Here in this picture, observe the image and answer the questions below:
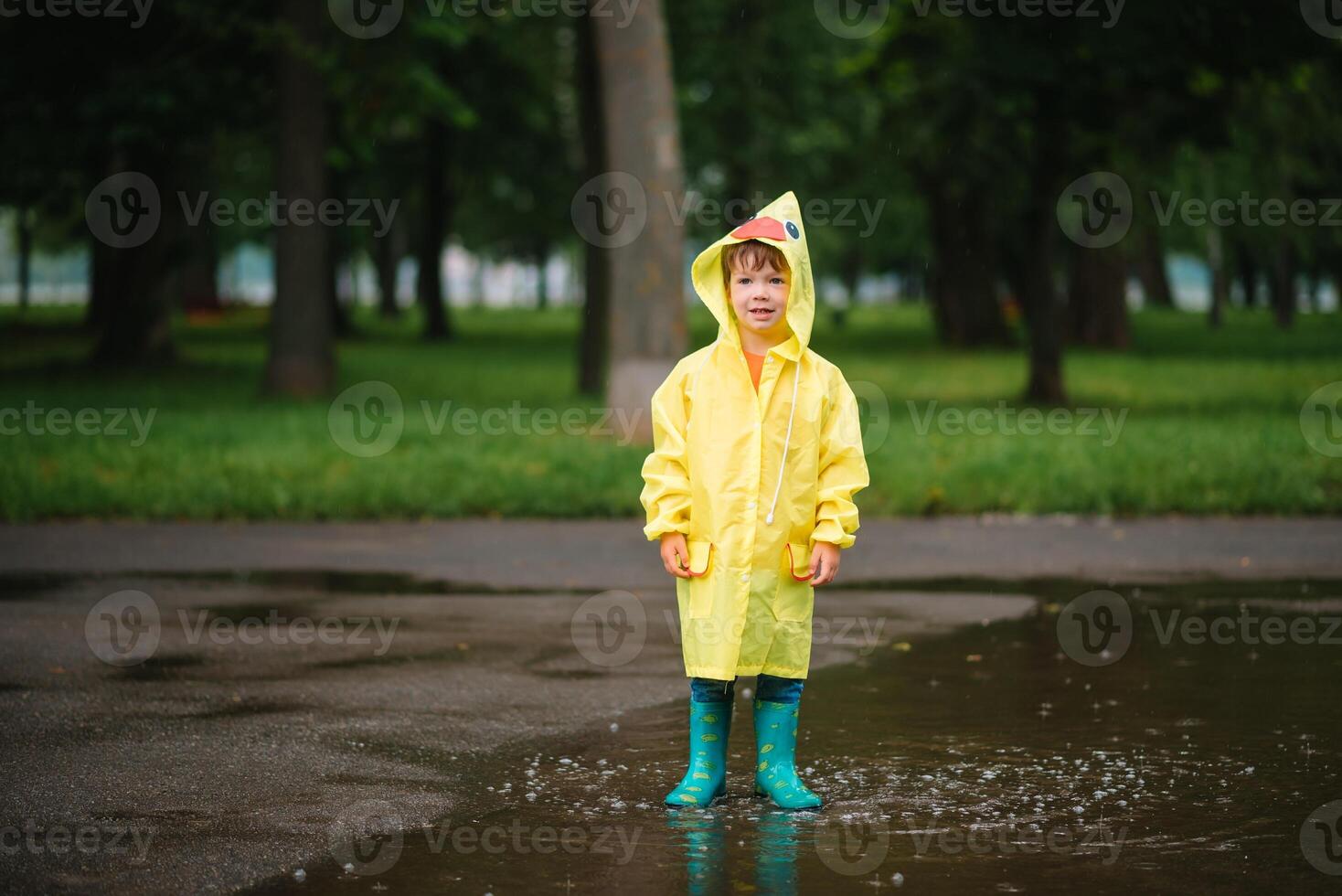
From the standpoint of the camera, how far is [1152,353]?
34.4 meters

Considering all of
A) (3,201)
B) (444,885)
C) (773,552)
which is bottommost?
(444,885)

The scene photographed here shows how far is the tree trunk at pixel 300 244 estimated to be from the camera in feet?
70.4

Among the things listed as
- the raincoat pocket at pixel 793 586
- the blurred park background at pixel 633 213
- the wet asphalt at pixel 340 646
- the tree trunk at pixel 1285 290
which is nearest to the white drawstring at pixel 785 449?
the raincoat pocket at pixel 793 586

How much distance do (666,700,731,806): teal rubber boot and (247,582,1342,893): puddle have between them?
0.06m

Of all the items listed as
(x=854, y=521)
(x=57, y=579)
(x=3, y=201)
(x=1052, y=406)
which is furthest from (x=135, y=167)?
(x=854, y=521)

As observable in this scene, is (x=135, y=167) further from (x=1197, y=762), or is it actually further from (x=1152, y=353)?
(x=1197, y=762)

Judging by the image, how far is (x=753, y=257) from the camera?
221 inches

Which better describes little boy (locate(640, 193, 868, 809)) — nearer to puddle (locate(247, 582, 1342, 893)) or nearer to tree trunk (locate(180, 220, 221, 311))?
puddle (locate(247, 582, 1342, 893))

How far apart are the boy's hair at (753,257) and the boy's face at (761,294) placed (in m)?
0.01

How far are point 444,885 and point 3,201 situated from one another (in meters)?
25.3

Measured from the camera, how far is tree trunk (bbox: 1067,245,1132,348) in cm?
3769

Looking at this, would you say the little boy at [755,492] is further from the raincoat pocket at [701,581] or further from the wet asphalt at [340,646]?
the wet asphalt at [340,646]

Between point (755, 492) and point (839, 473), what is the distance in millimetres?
282

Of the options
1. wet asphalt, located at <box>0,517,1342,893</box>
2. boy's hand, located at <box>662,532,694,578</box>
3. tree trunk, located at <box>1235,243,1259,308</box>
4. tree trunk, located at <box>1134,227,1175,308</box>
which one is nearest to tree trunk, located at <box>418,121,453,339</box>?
tree trunk, located at <box>1134,227,1175,308</box>
